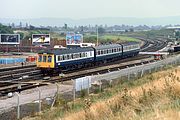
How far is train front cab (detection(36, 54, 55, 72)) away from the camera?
141 ft

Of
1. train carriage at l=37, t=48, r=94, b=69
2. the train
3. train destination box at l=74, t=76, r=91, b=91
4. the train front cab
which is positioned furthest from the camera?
the train

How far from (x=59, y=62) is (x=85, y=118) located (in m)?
32.0

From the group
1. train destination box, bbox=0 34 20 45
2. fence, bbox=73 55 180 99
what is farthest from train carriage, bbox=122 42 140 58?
train destination box, bbox=0 34 20 45

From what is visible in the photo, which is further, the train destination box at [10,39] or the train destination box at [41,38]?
the train destination box at [41,38]

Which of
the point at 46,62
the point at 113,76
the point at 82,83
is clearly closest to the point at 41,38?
the point at 46,62

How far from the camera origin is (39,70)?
47406mm

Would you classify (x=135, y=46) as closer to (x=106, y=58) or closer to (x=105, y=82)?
(x=106, y=58)

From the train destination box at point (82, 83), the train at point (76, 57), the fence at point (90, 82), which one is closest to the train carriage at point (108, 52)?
the train at point (76, 57)

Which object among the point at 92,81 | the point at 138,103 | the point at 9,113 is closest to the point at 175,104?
the point at 138,103

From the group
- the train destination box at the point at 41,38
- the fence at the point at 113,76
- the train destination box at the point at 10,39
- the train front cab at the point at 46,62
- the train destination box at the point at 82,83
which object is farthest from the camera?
the train destination box at the point at 41,38

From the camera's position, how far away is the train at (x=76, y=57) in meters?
43.6

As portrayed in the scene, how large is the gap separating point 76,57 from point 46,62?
552cm

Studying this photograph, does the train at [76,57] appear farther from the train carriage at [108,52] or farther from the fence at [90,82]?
the fence at [90,82]

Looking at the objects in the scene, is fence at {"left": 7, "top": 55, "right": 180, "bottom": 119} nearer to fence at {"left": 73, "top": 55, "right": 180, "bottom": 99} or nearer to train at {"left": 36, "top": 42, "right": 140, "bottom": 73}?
fence at {"left": 73, "top": 55, "right": 180, "bottom": 99}
